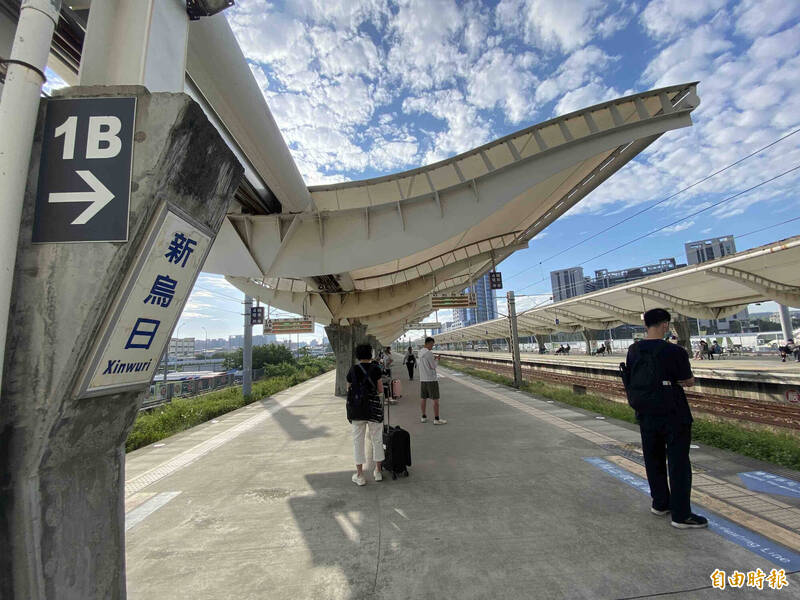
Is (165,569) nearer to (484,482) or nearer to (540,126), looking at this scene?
(484,482)

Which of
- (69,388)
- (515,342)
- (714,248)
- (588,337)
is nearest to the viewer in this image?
(69,388)

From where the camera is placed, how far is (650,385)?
3.28 meters

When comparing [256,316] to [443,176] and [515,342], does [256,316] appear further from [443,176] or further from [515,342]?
[515,342]

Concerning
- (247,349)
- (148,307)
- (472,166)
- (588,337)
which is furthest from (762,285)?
(148,307)

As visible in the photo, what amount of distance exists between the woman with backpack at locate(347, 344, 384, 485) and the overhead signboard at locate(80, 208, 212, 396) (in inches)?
99.8

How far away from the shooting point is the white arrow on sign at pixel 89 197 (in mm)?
1642

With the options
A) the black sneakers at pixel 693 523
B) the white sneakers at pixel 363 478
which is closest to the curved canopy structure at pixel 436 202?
the white sneakers at pixel 363 478

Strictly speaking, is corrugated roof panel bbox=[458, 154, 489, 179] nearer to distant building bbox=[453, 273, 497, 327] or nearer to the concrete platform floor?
the concrete platform floor

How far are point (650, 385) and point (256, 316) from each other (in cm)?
1410

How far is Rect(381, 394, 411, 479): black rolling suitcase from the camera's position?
460 cm

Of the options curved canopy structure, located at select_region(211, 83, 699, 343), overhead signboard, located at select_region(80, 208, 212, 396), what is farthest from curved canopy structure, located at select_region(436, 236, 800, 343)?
overhead signboard, located at select_region(80, 208, 212, 396)

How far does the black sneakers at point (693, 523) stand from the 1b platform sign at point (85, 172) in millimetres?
4642

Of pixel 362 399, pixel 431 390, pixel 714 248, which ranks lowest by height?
pixel 431 390

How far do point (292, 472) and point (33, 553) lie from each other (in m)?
3.78
